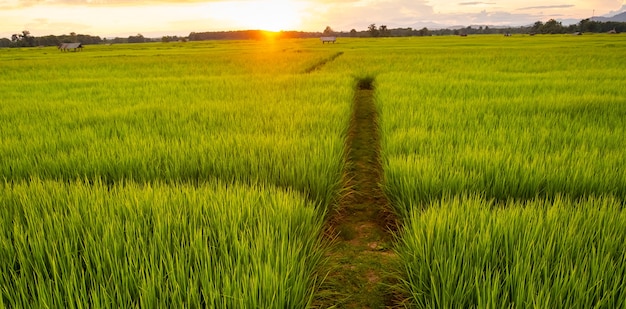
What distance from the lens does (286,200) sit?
1.73 meters

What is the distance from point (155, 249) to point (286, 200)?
62cm

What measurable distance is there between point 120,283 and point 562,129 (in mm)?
3714

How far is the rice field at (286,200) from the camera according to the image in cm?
114

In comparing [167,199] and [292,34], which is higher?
[292,34]

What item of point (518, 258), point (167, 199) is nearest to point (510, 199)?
point (518, 258)

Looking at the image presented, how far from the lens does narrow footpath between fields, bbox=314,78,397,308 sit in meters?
1.54

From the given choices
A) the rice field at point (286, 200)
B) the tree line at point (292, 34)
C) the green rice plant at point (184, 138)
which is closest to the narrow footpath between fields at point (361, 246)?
the rice field at point (286, 200)

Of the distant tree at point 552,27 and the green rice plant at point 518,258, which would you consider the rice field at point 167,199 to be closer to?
the green rice plant at point 518,258

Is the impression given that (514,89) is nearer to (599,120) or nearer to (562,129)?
(599,120)

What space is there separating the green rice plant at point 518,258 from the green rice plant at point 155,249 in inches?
17.4

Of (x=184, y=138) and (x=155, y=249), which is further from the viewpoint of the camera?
(x=184, y=138)

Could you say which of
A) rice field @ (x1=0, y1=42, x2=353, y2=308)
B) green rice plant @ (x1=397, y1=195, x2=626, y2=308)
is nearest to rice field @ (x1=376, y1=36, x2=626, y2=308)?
green rice plant @ (x1=397, y1=195, x2=626, y2=308)

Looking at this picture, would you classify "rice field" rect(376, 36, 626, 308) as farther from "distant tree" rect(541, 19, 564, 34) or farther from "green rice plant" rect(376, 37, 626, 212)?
"distant tree" rect(541, 19, 564, 34)

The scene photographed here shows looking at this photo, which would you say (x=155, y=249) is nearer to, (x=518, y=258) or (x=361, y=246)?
(x=361, y=246)
